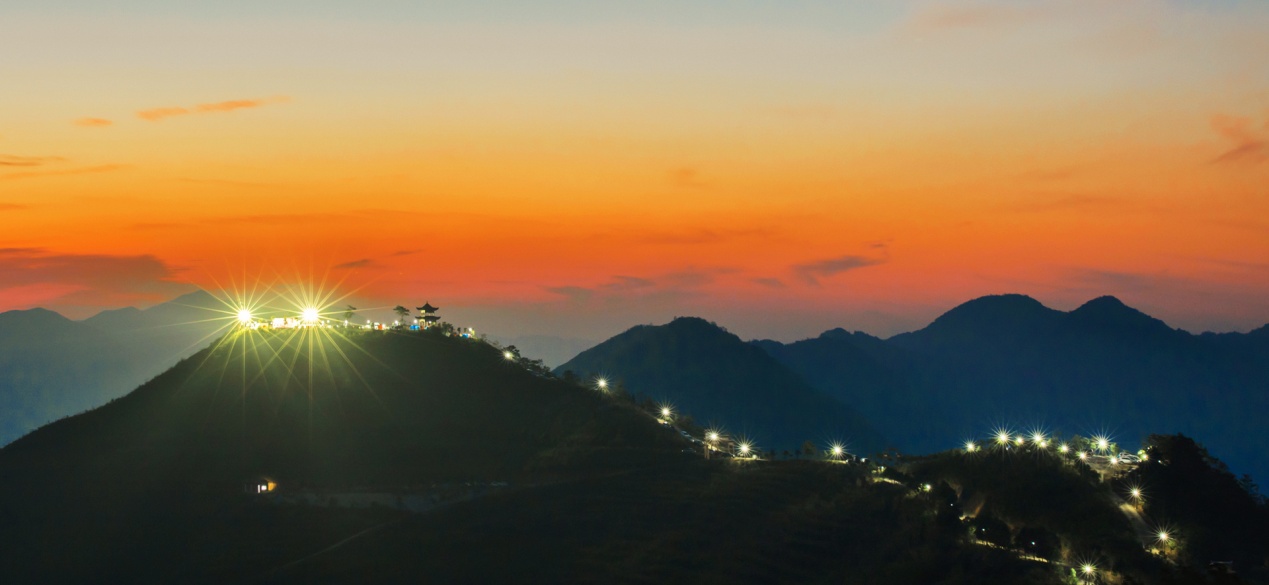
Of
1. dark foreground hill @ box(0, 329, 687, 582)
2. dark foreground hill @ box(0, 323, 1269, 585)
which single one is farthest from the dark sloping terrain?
dark foreground hill @ box(0, 329, 687, 582)

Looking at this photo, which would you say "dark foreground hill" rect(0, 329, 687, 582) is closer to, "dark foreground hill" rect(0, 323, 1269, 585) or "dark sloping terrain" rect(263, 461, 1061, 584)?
"dark foreground hill" rect(0, 323, 1269, 585)

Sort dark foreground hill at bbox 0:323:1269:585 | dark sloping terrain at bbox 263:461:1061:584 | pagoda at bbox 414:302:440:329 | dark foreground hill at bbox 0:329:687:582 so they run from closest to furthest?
dark sloping terrain at bbox 263:461:1061:584
dark foreground hill at bbox 0:323:1269:585
dark foreground hill at bbox 0:329:687:582
pagoda at bbox 414:302:440:329

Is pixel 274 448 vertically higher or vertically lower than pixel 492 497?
higher

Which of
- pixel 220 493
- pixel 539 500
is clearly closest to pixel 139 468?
pixel 220 493

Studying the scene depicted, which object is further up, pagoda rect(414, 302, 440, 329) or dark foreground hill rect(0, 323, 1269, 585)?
pagoda rect(414, 302, 440, 329)

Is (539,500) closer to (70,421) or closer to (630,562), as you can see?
(630,562)

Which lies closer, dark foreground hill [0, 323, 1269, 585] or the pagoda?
dark foreground hill [0, 323, 1269, 585]

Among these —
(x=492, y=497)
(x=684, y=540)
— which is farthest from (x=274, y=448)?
(x=684, y=540)

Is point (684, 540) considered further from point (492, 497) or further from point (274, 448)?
point (274, 448)

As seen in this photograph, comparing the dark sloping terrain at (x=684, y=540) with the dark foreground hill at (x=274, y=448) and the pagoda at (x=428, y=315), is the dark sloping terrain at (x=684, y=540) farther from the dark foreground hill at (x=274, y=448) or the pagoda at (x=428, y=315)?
the pagoda at (x=428, y=315)
